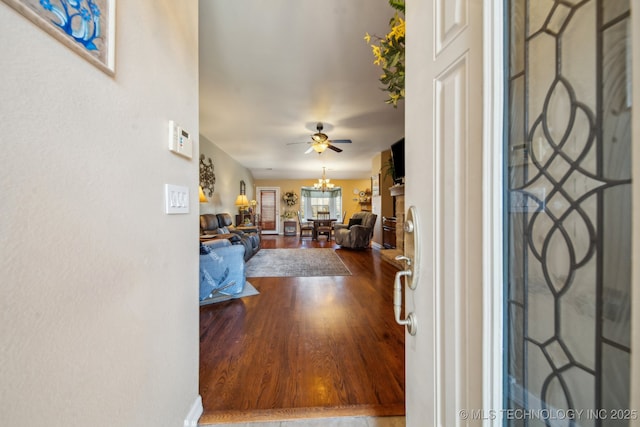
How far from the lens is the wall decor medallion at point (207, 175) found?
486 centimetres

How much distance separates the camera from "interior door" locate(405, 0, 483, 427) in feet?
1.70

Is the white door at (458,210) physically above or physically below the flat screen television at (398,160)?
below

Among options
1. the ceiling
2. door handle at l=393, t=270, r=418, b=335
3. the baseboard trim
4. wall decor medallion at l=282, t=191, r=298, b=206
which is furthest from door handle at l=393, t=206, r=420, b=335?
wall decor medallion at l=282, t=191, r=298, b=206

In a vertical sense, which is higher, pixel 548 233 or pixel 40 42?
pixel 40 42

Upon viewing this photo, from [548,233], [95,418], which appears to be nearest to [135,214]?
[95,418]

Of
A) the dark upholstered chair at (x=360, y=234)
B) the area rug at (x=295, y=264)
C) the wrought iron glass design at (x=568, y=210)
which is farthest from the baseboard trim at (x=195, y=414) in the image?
the dark upholstered chair at (x=360, y=234)

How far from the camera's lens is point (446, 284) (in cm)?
61

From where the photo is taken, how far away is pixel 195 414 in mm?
1202

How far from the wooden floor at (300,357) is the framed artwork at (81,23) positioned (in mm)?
1619

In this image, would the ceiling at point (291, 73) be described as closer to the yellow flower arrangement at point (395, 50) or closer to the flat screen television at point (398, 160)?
the flat screen television at point (398, 160)

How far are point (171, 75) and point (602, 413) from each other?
5.15 ft

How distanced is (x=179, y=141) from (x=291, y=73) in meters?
2.10

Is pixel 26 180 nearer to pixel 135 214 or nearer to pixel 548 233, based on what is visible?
pixel 135 214

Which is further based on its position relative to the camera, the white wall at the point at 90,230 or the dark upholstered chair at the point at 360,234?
the dark upholstered chair at the point at 360,234
